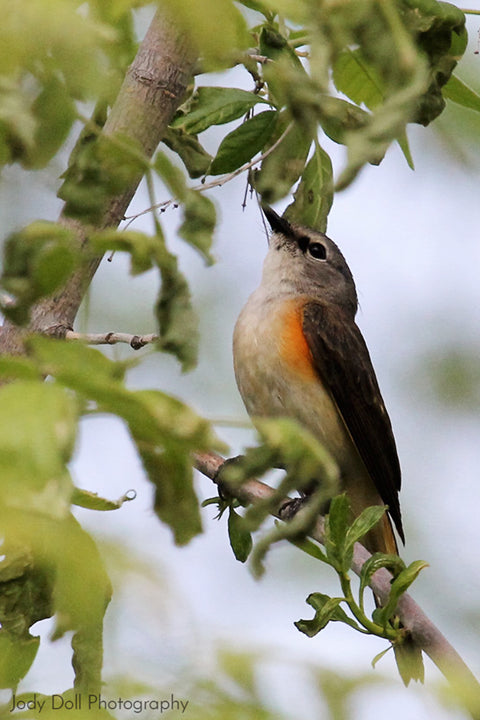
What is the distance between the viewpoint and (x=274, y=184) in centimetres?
Answer: 279

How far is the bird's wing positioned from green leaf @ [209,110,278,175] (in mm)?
2486

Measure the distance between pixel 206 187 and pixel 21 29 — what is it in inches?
76.8

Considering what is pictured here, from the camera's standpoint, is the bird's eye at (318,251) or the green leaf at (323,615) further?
the bird's eye at (318,251)

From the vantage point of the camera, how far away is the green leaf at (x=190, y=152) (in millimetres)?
3131

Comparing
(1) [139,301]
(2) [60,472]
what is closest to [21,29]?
(2) [60,472]

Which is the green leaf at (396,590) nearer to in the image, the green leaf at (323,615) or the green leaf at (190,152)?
the green leaf at (323,615)

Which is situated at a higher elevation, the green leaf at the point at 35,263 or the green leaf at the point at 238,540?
the green leaf at the point at 35,263

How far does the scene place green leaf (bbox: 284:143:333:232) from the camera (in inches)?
122

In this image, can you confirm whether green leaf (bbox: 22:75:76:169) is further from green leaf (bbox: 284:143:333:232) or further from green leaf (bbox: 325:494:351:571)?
green leaf (bbox: 284:143:333:232)

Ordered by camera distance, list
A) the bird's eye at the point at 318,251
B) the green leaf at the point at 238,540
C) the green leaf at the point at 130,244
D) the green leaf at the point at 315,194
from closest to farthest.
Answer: the green leaf at the point at 130,244
the green leaf at the point at 238,540
the green leaf at the point at 315,194
the bird's eye at the point at 318,251

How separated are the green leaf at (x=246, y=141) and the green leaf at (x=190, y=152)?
28 cm

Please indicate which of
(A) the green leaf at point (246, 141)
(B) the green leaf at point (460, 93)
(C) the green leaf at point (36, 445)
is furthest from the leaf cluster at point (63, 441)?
(B) the green leaf at point (460, 93)

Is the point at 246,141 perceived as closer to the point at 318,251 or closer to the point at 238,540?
the point at 238,540

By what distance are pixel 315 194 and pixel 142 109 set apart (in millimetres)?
1160
